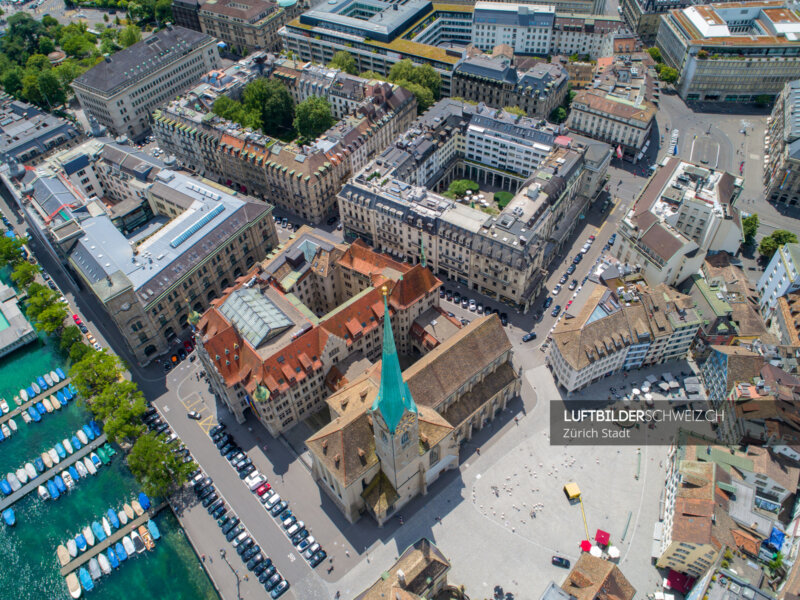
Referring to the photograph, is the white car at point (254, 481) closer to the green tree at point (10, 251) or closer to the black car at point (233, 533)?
the black car at point (233, 533)

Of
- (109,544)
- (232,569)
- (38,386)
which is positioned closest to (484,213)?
(232,569)

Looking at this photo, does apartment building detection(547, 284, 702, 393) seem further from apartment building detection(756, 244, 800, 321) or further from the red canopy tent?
the red canopy tent

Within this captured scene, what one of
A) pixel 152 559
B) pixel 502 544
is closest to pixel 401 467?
pixel 502 544

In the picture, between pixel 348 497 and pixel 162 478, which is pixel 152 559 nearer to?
pixel 162 478

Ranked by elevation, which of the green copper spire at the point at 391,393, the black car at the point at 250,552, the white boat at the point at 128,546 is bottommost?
the white boat at the point at 128,546

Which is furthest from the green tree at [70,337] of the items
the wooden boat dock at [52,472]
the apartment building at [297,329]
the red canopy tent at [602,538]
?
the red canopy tent at [602,538]

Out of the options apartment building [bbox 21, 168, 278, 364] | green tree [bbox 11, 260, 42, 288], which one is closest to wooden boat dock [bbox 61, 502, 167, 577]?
apartment building [bbox 21, 168, 278, 364]
